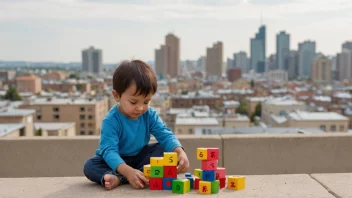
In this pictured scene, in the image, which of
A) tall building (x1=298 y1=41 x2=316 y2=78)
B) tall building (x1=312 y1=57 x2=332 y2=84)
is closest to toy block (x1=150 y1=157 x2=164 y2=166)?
tall building (x1=312 y1=57 x2=332 y2=84)

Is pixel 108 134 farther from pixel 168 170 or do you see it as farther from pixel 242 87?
pixel 242 87

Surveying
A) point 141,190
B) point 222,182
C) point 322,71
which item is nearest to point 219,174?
point 222,182

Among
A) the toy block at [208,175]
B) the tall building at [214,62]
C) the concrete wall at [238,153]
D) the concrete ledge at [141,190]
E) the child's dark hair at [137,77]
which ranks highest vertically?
the tall building at [214,62]

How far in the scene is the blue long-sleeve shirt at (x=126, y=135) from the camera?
3.04 meters

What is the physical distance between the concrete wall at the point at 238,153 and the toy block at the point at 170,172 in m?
2.01

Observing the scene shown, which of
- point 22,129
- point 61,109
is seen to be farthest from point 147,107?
point 61,109

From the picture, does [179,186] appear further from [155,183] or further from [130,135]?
[130,135]

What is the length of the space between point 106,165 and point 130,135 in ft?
0.75

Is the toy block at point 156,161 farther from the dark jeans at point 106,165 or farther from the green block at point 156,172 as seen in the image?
the dark jeans at point 106,165

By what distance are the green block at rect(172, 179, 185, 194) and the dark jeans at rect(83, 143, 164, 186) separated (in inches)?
14.9

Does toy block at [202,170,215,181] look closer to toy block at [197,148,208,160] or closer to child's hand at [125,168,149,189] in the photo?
toy block at [197,148,208,160]

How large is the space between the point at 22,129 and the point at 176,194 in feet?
110

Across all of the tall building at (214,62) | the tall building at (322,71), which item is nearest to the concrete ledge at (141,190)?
the tall building at (322,71)

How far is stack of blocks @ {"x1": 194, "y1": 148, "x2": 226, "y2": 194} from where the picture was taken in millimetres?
2660
